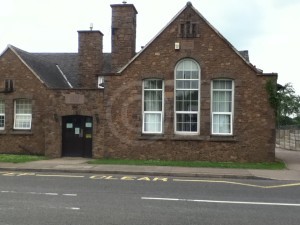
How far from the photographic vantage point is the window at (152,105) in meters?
21.8

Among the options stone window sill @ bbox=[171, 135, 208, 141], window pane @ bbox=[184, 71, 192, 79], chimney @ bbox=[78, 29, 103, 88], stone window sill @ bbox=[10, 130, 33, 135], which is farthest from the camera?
chimney @ bbox=[78, 29, 103, 88]

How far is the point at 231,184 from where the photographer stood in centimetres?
1391

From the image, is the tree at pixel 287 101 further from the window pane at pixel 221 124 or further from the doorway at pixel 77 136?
the doorway at pixel 77 136

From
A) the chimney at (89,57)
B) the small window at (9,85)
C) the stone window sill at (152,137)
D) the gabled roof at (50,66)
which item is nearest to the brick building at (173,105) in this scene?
the stone window sill at (152,137)

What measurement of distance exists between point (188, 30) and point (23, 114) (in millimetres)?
10878

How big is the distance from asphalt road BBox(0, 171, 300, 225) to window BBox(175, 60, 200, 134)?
680cm

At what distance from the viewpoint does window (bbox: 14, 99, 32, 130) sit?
2497 centimetres

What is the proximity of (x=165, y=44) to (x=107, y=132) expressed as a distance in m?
5.36

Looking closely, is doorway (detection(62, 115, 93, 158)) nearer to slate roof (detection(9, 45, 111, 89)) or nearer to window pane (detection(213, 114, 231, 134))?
slate roof (detection(9, 45, 111, 89))

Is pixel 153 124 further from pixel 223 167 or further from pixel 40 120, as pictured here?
pixel 40 120

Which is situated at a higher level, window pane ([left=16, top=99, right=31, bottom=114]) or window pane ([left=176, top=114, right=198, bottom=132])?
window pane ([left=16, top=99, right=31, bottom=114])

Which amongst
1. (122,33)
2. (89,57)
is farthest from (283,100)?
(89,57)

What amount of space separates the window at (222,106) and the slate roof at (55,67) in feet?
32.4

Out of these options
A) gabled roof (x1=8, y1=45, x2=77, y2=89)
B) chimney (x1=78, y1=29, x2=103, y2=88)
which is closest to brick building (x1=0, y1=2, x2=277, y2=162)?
gabled roof (x1=8, y1=45, x2=77, y2=89)
